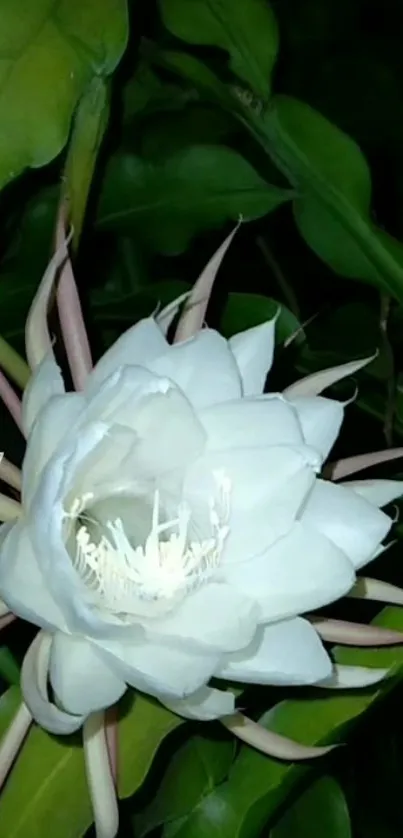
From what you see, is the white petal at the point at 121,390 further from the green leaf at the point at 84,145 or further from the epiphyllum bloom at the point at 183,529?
the green leaf at the point at 84,145

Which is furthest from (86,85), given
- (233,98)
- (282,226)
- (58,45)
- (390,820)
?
(390,820)

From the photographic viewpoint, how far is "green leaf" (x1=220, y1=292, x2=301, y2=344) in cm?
84

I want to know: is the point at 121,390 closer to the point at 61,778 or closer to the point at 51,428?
the point at 51,428

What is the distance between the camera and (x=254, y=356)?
2.16ft

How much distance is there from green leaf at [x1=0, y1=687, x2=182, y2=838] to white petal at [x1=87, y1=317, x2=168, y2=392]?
0.23 metres

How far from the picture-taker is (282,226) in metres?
1.23

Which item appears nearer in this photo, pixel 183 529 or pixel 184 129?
pixel 183 529

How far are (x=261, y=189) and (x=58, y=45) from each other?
8.6 inches

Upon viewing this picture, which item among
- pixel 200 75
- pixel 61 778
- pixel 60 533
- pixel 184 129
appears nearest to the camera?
pixel 60 533

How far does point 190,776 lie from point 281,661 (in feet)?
0.67

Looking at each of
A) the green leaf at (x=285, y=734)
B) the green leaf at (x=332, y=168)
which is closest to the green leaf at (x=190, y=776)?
the green leaf at (x=285, y=734)

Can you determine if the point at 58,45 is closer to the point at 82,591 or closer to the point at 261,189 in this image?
the point at 261,189

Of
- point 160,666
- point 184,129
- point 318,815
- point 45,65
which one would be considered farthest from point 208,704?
point 184,129

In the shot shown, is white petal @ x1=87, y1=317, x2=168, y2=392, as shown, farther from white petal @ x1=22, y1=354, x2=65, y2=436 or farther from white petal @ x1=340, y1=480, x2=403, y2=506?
white petal @ x1=340, y1=480, x2=403, y2=506
